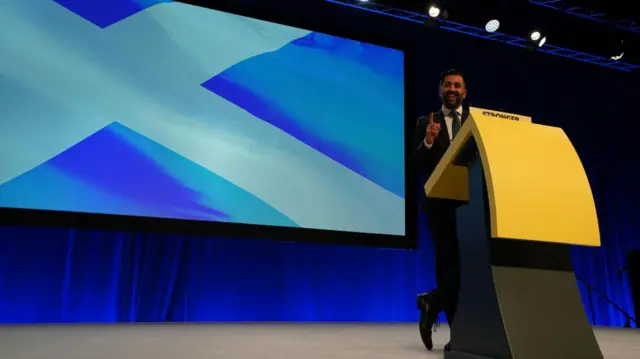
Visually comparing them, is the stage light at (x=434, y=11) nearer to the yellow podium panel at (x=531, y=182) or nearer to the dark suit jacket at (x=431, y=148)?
the dark suit jacket at (x=431, y=148)

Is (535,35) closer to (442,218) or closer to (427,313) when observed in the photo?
(442,218)

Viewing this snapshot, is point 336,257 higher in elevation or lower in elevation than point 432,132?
lower

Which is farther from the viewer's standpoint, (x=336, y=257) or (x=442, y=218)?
(x=336, y=257)

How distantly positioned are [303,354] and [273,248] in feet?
7.65

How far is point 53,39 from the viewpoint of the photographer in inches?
118

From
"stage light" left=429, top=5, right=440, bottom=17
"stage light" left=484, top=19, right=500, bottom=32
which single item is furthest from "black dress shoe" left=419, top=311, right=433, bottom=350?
"stage light" left=484, top=19, right=500, bottom=32

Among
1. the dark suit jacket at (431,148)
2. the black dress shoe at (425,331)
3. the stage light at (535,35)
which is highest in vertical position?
the stage light at (535,35)

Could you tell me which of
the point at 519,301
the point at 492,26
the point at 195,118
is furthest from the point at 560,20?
the point at 519,301

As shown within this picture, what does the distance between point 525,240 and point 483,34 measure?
4.06 meters

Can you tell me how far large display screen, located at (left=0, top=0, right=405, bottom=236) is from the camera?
2912 millimetres

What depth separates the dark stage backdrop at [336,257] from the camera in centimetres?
332

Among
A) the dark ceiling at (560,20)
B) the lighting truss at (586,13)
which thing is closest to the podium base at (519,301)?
the dark ceiling at (560,20)

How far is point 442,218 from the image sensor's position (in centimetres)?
173

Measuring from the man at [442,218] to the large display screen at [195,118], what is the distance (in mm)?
1616
